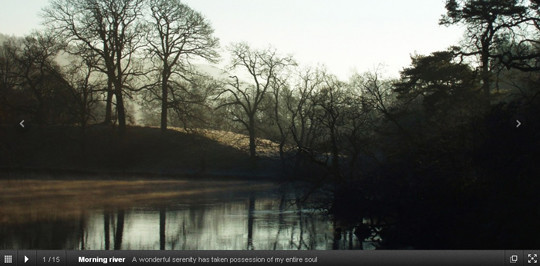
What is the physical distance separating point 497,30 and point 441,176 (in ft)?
31.0

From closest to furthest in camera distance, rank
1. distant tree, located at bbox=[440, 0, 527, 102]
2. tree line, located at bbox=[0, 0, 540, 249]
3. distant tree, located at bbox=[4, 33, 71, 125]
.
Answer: tree line, located at bbox=[0, 0, 540, 249] < distant tree, located at bbox=[440, 0, 527, 102] < distant tree, located at bbox=[4, 33, 71, 125]

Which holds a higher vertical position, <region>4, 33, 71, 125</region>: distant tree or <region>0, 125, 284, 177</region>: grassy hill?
<region>4, 33, 71, 125</region>: distant tree

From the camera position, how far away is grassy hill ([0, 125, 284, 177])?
45094 millimetres

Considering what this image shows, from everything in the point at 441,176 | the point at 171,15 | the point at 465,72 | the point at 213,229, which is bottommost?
the point at 213,229

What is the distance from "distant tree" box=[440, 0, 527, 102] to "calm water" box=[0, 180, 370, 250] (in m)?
7.63

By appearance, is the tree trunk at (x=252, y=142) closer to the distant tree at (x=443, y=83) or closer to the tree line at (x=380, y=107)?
the tree line at (x=380, y=107)

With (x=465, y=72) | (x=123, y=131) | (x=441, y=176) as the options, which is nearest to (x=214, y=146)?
(x=123, y=131)

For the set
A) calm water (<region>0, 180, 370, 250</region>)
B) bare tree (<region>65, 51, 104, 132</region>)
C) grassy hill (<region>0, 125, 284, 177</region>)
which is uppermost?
bare tree (<region>65, 51, 104, 132</region>)

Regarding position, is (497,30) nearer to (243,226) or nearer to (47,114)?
(243,226)

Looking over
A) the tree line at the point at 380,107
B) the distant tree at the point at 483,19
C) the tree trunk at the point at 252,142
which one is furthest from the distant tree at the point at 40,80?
the distant tree at the point at 483,19

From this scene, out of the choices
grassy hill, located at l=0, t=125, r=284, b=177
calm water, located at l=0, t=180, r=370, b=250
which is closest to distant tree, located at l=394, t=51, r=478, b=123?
calm water, located at l=0, t=180, r=370, b=250

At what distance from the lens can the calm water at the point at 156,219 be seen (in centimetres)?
1719

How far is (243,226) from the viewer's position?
2067 cm

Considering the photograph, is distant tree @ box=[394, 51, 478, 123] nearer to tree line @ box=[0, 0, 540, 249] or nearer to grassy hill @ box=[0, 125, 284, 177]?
tree line @ box=[0, 0, 540, 249]
